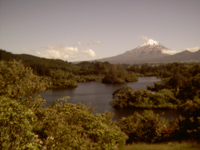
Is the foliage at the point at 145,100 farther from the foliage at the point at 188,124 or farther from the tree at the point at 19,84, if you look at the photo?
the tree at the point at 19,84

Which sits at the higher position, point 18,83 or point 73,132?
point 18,83

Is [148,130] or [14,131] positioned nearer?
[14,131]

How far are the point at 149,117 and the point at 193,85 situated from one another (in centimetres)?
2316

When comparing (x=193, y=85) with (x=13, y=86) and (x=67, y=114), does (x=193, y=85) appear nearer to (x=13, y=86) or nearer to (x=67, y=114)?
(x=67, y=114)

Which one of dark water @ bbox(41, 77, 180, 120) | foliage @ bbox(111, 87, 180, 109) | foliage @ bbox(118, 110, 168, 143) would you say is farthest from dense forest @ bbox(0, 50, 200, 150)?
foliage @ bbox(111, 87, 180, 109)

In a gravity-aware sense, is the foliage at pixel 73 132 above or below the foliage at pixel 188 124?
above

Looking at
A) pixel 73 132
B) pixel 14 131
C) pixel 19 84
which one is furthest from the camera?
pixel 19 84

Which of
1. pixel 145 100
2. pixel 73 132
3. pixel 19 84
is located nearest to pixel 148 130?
pixel 73 132

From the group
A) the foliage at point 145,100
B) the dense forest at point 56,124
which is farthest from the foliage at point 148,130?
the foliage at point 145,100

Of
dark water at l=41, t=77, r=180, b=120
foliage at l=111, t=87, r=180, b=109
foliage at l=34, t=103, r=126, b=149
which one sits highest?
foliage at l=34, t=103, r=126, b=149

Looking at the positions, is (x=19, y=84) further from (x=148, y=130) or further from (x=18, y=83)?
(x=148, y=130)

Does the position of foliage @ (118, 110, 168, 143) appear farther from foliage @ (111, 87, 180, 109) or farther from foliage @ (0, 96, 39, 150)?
foliage @ (111, 87, 180, 109)

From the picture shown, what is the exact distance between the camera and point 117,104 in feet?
93.6

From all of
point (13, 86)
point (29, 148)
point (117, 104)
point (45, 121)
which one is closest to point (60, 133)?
point (45, 121)
